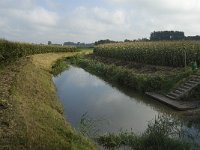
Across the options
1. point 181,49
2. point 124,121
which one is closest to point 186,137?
point 124,121

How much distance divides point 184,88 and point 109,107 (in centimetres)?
426

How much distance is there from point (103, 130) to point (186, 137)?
11.0 feet

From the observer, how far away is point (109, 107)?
853 inches

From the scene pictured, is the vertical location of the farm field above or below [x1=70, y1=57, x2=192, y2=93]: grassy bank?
above

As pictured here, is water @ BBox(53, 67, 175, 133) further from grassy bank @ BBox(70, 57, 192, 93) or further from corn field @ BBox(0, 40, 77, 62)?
corn field @ BBox(0, 40, 77, 62)

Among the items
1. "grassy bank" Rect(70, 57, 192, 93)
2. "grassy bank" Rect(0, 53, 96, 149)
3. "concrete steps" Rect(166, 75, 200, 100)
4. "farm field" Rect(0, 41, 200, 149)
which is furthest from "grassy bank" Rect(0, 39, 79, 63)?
"grassy bank" Rect(0, 53, 96, 149)

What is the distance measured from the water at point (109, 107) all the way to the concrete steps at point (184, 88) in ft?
3.53

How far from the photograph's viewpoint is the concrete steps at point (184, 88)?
21.3 m

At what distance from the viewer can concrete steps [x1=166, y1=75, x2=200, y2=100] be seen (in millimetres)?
21277

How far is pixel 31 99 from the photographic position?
50.8 feet

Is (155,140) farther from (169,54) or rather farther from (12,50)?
(12,50)

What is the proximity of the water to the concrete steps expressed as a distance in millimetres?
1076

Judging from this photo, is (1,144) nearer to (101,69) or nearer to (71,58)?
(101,69)

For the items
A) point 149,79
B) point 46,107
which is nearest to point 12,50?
point 149,79
